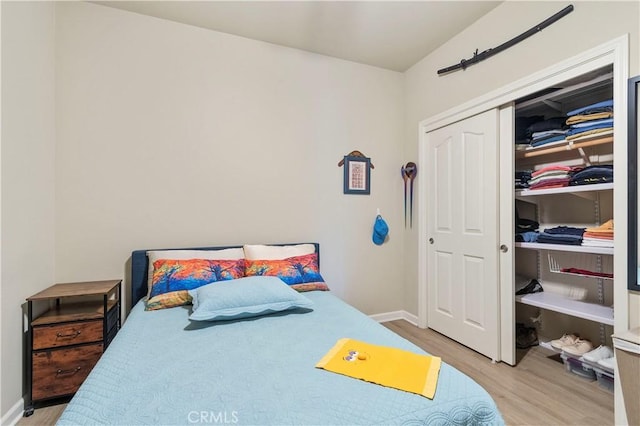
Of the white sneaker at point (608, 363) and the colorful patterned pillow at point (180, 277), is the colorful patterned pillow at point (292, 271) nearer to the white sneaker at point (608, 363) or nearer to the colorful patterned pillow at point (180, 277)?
Result: the colorful patterned pillow at point (180, 277)

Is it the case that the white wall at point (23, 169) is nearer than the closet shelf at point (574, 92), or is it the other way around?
the white wall at point (23, 169)

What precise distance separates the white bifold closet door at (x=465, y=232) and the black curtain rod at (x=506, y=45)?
458 millimetres

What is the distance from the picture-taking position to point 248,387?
110 centimetres

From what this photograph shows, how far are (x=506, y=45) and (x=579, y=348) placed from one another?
2.30 metres

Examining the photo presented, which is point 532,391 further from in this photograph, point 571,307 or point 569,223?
point 569,223

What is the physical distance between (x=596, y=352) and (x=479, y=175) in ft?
4.82

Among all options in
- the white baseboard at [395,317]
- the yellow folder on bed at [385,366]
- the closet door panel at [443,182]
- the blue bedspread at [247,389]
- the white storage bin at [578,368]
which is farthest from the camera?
the white baseboard at [395,317]

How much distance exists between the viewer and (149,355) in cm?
135

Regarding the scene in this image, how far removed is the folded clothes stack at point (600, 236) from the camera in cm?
194

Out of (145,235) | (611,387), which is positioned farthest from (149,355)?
(611,387)

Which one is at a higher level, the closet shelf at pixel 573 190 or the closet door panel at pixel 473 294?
the closet shelf at pixel 573 190

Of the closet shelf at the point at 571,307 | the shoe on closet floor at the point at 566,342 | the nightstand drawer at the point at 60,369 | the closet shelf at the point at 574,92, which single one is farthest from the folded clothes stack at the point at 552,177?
the nightstand drawer at the point at 60,369

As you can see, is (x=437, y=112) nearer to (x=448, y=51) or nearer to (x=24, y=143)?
(x=448, y=51)

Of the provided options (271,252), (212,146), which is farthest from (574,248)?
(212,146)
